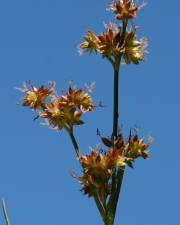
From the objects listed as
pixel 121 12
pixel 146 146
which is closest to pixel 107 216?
pixel 146 146

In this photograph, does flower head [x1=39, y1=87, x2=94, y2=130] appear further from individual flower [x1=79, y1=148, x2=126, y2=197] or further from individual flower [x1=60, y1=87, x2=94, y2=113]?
individual flower [x1=79, y1=148, x2=126, y2=197]

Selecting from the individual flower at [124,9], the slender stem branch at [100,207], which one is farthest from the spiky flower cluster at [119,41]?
the slender stem branch at [100,207]

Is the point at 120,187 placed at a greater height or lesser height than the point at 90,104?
lesser

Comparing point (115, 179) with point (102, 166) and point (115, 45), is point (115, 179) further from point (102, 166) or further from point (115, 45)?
point (115, 45)

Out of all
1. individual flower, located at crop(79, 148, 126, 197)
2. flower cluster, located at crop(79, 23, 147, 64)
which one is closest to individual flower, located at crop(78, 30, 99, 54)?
flower cluster, located at crop(79, 23, 147, 64)

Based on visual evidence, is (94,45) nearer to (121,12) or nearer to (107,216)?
(121,12)

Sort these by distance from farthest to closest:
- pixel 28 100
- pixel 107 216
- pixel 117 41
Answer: pixel 28 100
pixel 117 41
pixel 107 216
